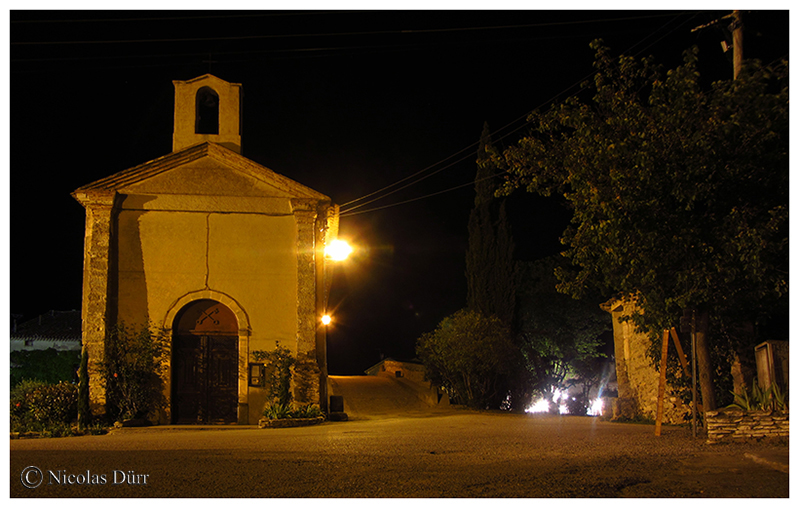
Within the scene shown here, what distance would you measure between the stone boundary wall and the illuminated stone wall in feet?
15.7

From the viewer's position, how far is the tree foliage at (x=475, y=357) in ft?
79.3

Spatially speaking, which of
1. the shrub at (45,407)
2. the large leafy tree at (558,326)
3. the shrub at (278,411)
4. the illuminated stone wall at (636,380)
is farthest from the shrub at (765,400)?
the large leafy tree at (558,326)

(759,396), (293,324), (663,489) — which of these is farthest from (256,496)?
(293,324)

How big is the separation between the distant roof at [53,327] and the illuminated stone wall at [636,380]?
30579 millimetres

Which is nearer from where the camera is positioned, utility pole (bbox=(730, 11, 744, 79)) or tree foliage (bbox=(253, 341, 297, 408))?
utility pole (bbox=(730, 11, 744, 79))

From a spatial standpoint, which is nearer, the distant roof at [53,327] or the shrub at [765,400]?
the shrub at [765,400]

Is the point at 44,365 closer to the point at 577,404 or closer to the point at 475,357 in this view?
the point at 475,357

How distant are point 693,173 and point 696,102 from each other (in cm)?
109

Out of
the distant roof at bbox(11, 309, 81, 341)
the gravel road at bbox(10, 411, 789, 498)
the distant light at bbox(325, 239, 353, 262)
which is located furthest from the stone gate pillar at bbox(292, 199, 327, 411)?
the distant roof at bbox(11, 309, 81, 341)

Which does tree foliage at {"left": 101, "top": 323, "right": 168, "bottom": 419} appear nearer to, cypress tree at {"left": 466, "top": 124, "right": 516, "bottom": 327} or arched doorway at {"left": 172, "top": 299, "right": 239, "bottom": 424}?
arched doorway at {"left": 172, "top": 299, "right": 239, "bottom": 424}

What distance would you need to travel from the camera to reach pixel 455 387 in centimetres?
2544

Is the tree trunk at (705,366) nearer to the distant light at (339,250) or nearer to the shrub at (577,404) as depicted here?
the distant light at (339,250)

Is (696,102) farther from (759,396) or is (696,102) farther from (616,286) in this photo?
(759,396)

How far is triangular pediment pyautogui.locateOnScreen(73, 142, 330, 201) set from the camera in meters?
15.4
